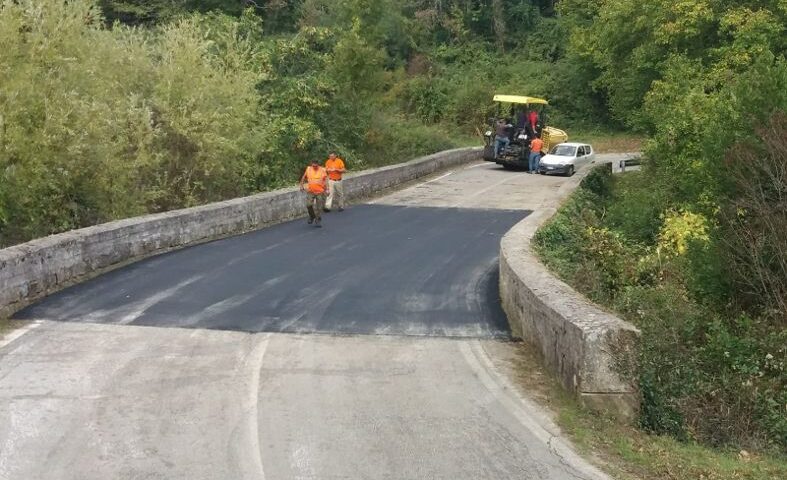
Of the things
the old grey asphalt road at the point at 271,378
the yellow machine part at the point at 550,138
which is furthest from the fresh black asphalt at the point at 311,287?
the yellow machine part at the point at 550,138

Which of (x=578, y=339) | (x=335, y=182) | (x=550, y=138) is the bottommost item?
(x=550, y=138)

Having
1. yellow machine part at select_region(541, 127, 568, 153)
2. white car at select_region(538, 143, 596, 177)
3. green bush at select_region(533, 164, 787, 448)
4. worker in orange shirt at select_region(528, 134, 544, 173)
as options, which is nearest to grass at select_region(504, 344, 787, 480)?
green bush at select_region(533, 164, 787, 448)

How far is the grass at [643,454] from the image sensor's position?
698 centimetres

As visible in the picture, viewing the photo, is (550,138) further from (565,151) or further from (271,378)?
(271,378)

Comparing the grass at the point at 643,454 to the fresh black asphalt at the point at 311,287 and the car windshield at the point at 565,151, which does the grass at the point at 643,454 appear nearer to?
the fresh black asphalt at the point at 311,287

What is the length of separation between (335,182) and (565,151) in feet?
55.2

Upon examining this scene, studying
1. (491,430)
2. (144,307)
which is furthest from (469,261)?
(491,430)

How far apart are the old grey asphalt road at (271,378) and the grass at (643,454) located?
0.79 feet

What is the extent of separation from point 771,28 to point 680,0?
3973 millimetres

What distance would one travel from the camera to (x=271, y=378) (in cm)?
898

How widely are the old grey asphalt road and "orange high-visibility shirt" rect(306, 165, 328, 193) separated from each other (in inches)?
176

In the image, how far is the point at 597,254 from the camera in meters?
18.8

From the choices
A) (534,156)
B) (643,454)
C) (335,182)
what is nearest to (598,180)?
(534,156)

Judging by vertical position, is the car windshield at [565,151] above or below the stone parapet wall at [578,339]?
below
